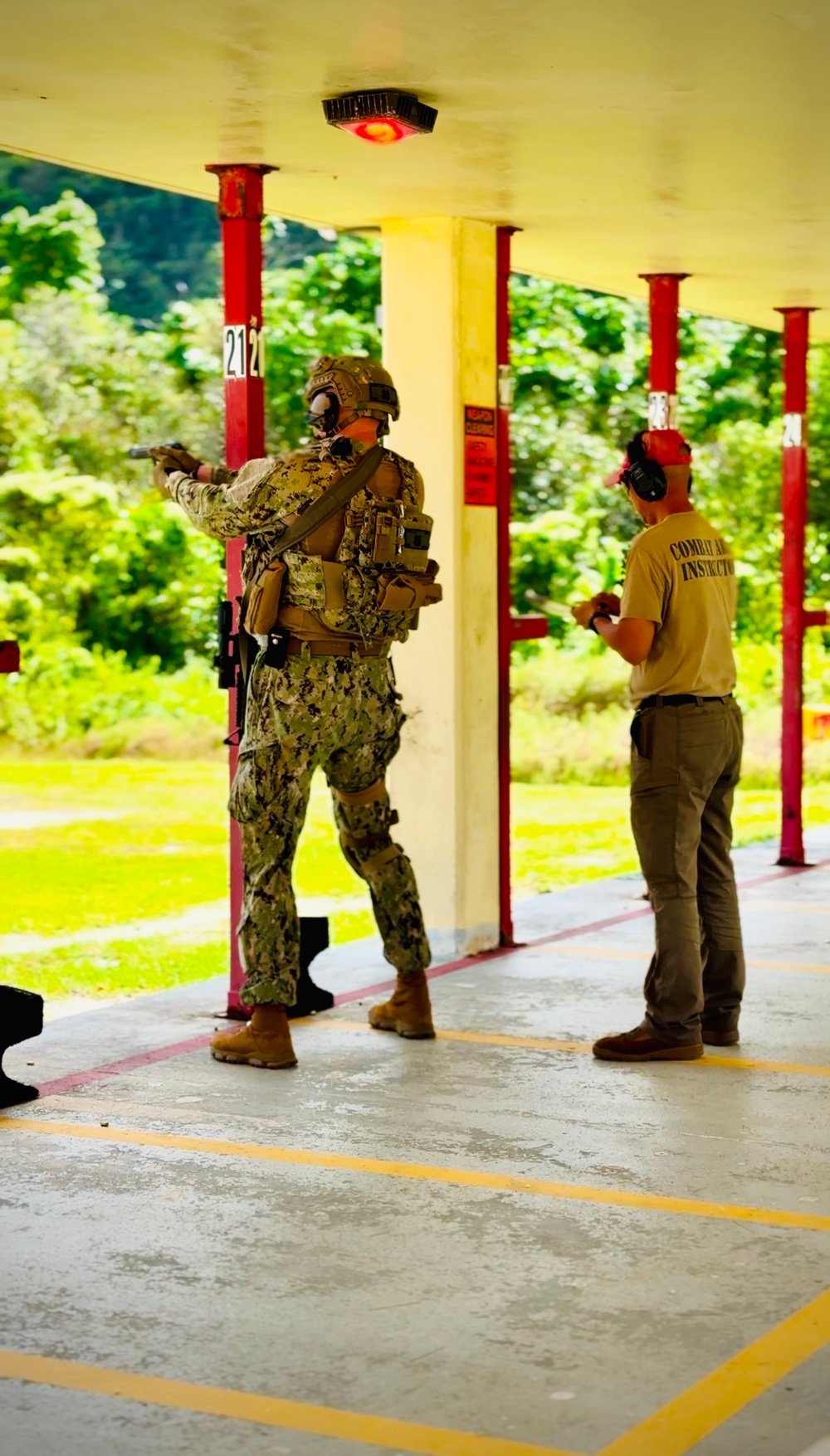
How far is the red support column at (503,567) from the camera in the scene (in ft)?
25.9

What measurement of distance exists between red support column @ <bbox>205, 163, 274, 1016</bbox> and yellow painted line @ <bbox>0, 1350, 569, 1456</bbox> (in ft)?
9.37

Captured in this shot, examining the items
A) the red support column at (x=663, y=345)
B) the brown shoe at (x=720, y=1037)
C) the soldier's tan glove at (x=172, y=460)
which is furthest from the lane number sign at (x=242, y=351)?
the red support column at (x=663, y=345)

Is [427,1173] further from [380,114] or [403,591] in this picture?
[380,114]

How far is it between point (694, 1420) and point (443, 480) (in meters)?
4.89

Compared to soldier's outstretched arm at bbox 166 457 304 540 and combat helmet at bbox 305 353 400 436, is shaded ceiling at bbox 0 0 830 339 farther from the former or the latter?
soldier's outstretched arm at bbox 166 457 304 540

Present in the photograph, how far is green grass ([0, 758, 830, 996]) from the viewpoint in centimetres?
888

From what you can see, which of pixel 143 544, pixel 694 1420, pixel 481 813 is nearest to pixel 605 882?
pixel 481 813

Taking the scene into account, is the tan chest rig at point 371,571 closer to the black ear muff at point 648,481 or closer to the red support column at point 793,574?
the black ear muff at point 648,481

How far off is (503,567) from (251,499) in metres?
2.42

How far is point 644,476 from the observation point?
5.89 metres

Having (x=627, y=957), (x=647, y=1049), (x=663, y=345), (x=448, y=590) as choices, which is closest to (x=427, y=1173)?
(x=647, y=1049)

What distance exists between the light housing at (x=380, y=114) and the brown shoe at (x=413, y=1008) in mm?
2636

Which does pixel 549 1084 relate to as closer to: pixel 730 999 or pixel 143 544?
pixel 730 999

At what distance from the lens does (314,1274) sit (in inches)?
159
